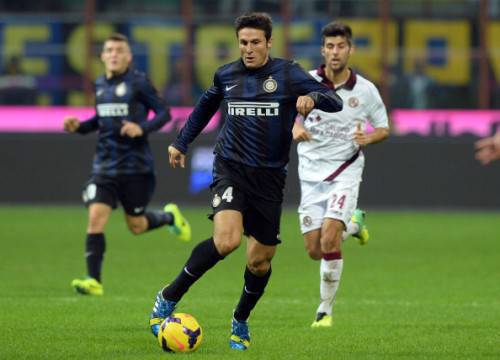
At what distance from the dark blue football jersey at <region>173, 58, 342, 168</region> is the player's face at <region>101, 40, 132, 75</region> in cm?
417

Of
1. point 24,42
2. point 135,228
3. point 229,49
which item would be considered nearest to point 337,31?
point 135,228

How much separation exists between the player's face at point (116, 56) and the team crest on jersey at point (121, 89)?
0.15 m

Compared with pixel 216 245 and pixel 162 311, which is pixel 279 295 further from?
pixel 216 245

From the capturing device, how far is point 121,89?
44.2 ft

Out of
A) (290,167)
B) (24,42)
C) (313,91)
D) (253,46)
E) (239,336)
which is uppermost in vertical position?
(253,46)

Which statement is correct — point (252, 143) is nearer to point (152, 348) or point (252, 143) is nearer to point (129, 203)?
point (152, 348)

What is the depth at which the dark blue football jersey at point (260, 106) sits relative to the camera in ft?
30.1

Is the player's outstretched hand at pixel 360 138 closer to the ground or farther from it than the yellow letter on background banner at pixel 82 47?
farther from it

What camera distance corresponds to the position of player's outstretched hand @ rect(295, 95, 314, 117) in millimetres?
8750

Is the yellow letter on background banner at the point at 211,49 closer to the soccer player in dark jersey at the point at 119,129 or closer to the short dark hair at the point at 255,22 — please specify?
the soccer player in dark jersey at the point at 119,129

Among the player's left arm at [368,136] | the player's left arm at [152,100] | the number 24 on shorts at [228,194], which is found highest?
the number 24 on shorts at [228,194]

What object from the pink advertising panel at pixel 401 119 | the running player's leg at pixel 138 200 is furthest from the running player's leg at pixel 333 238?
the pink advertising panel at pixel 401 119

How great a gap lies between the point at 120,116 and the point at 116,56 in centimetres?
59

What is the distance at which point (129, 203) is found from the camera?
13.8 m
